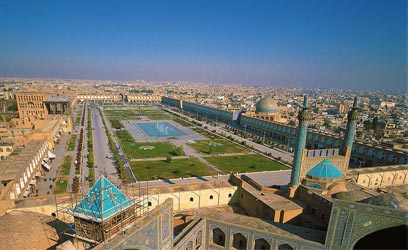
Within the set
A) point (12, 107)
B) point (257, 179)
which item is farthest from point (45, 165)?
point (12, 107)

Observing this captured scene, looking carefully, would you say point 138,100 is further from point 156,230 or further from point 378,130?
point 156,230

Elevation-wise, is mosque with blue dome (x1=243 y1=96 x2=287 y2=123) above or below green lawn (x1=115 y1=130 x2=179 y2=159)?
above

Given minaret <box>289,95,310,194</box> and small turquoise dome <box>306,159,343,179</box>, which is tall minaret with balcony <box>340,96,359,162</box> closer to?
small turquoise dome <box>306,159,343,179</box>

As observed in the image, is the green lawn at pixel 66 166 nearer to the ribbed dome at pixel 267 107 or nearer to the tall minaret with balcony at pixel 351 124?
the tall minaret with balcony at pixel 351 124

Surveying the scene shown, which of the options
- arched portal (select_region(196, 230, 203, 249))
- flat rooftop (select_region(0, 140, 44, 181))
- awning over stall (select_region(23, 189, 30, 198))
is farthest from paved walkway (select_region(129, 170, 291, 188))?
arched portal (select_region(196, 230, 203, 249))

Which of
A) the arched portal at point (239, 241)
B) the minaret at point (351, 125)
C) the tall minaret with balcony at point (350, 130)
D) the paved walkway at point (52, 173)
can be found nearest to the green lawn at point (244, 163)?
the tall minaret with balcony at point (350, 130)

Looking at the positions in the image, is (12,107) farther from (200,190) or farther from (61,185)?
(200,190)
